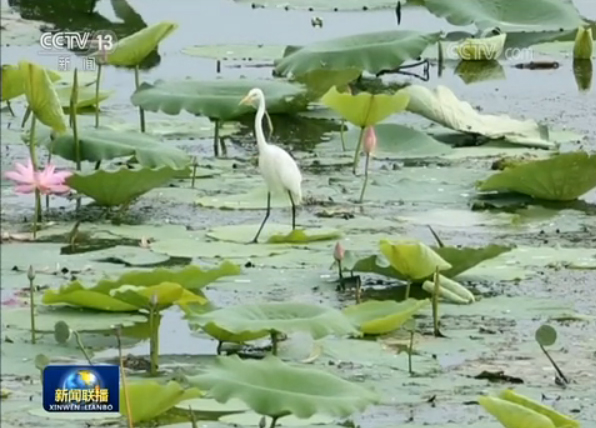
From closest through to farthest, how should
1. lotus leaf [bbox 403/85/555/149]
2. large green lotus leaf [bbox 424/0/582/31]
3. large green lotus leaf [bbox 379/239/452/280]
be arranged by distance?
1. large green lotus leaf [bbox 379/239/452/280]
2. lotus leaf [bbox 403/85/555/149]
3. large green lotus leaf [bbox 424/0/582/31]

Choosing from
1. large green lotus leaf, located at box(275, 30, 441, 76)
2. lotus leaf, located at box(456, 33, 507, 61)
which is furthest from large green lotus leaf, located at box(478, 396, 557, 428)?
lotus leaf, located at box(456, 33, 507, 61)

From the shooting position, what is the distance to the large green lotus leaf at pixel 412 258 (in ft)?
12.5

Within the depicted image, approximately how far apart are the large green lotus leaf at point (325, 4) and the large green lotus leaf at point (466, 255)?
15.6 feet

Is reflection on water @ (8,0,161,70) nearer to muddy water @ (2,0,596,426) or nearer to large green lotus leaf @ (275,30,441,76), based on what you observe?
muddy water @ (2,0,596,426)

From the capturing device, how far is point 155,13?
8.72 metres

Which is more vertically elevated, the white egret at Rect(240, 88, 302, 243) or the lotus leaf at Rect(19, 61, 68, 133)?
the lotus leaf at Rect(19, 61, 68, 133)

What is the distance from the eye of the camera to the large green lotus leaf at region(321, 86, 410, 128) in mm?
4844

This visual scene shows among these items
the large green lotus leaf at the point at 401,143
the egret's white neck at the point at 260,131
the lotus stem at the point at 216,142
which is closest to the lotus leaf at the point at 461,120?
the large green lotus leaf at the point at 401,143

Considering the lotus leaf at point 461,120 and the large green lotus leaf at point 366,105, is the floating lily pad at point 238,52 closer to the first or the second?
the lotus leaf at point 461,120

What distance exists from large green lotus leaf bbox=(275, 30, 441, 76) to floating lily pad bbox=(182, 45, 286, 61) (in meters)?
1.04

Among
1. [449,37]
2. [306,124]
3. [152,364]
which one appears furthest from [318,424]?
[449,37]

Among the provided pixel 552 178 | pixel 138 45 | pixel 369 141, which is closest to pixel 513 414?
pixel 369 141

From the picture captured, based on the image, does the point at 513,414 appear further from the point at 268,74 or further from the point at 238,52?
the point at 238,52

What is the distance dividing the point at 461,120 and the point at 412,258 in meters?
1.99
